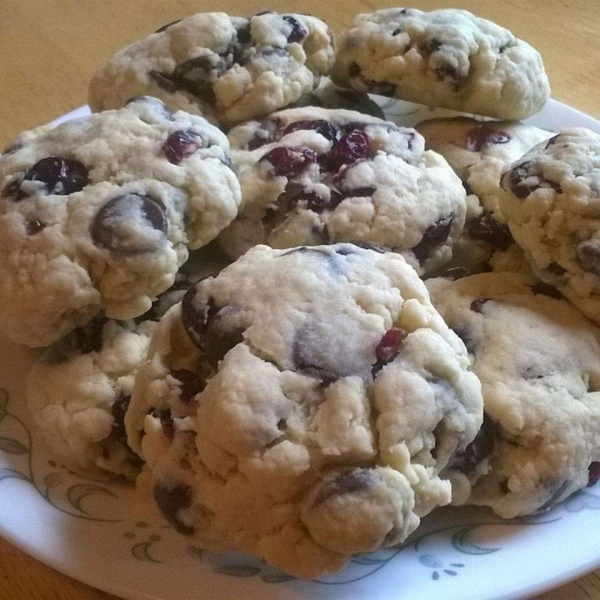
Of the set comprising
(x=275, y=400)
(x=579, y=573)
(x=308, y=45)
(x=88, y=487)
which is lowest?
(x=88, y=487)

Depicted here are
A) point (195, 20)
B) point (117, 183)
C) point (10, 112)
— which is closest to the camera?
point (117, 183)

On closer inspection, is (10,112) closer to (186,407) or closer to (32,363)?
(32,363)

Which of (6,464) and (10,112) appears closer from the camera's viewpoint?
(6,464)

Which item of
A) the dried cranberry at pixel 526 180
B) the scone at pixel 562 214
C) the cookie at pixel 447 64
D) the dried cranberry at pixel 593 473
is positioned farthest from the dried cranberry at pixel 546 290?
the cookie at pixel 447 64

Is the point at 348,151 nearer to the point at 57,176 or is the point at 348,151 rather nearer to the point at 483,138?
the point at 483,138

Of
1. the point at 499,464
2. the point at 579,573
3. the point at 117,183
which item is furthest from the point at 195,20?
the point at 579,573

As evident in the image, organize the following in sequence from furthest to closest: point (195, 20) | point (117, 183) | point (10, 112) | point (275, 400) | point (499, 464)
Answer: point (10, 112)
point (195, 20)
point (117, 183)
point (499, 464)
point (275, 400)
